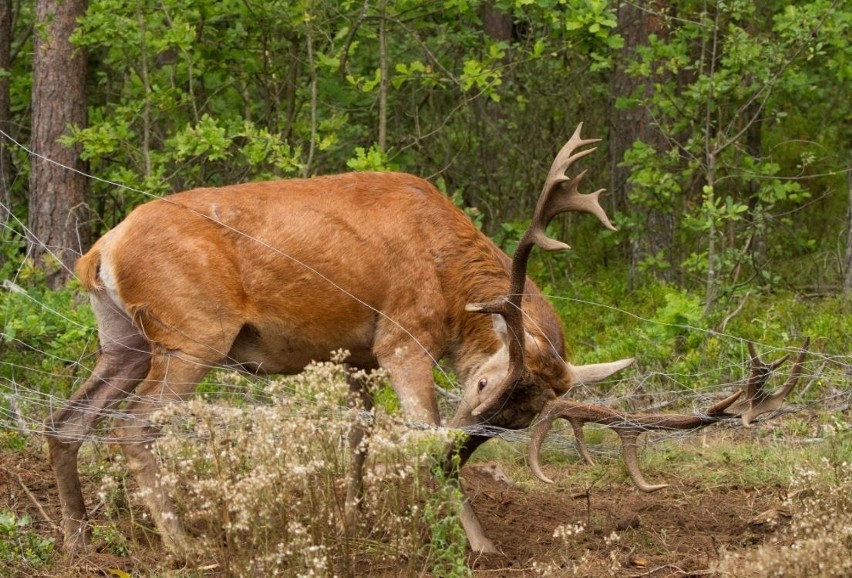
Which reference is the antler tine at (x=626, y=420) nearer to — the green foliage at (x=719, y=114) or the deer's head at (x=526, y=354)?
the deer's head at (x=526, y=354)

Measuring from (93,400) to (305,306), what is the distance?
120 cm

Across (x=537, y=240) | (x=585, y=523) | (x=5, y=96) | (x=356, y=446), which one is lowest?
(x=585, y=523)

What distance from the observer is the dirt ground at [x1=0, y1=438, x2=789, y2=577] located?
594 cm

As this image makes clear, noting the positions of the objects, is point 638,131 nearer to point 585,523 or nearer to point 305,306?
point 585,523

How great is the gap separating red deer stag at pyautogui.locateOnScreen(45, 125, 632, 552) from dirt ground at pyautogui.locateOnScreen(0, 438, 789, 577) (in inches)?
11.9

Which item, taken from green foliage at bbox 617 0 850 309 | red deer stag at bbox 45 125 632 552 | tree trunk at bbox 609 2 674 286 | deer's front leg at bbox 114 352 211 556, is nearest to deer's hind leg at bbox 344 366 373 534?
red deer stag at bbox 45 125 632 552

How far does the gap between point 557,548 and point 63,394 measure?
4.00 m

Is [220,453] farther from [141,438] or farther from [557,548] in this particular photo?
[557,548]

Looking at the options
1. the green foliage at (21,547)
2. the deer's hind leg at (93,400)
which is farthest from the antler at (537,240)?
the green foliage at (21,547)

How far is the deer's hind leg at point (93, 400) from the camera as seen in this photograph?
21.2 ft

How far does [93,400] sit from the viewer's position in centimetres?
670

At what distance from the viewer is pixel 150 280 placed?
6.41 m

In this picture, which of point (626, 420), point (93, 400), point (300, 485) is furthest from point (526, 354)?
point (93, 400)

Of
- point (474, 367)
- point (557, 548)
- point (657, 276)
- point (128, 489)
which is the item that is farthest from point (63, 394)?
point (657, 276)
